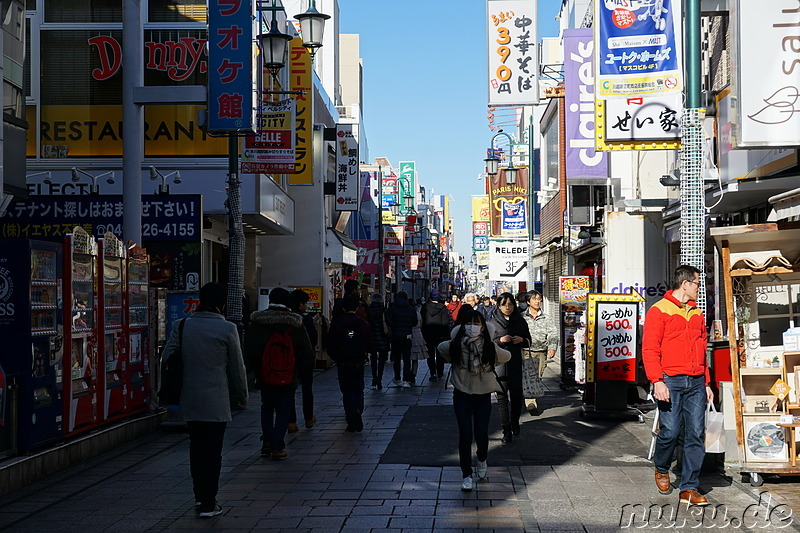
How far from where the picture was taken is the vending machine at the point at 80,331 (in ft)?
32.5

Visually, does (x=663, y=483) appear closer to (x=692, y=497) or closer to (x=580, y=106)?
(x=692, y=497)

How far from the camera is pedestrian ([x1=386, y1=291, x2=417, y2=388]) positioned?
18953mm

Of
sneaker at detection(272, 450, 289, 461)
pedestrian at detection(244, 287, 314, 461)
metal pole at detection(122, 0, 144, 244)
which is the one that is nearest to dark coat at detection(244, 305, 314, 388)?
pedestrian at detection(244, 287, 314, 461)

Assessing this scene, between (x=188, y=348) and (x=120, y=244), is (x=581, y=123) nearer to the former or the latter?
(x=120, y=244)

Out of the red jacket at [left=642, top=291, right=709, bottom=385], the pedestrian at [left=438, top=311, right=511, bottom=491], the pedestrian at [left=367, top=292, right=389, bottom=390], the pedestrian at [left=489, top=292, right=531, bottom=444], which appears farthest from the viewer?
the pedestrian at [left=367, top=292, right=389, bottom=390]

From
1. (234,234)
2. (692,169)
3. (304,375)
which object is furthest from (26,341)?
(692,169)

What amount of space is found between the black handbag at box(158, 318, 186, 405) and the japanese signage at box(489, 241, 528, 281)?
29.5 meters

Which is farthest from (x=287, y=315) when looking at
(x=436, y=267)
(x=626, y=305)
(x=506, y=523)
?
(x=436, y=267)

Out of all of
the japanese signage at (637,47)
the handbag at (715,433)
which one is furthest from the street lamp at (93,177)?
the handbag at (715,433)

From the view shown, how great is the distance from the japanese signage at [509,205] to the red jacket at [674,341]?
31.7 meters

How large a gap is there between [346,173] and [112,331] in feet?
69.4

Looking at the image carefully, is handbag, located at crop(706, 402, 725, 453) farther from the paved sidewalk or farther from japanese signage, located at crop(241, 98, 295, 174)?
japanese signage, located at crop(241, 98, 295, 174)

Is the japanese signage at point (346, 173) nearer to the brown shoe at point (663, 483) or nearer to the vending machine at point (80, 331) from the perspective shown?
the vending machine at point (80, 331)

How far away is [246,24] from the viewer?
14570mm
